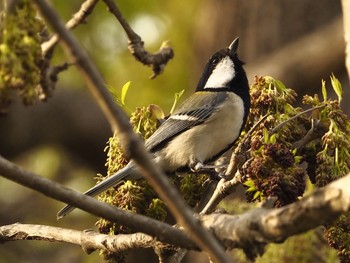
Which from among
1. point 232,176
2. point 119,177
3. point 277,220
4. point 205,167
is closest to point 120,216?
point 277,220

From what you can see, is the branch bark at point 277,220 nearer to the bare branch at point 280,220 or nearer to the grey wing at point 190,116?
the bare branch at point 280,220

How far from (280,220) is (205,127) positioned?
1821mm

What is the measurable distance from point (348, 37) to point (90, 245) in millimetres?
923

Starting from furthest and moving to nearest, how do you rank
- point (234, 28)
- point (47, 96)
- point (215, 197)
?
point (234, 28), point (215, 197), point (47, 96)

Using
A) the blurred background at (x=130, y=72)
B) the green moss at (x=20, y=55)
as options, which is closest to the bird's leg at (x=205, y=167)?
the green moss at (x=20, y=55)

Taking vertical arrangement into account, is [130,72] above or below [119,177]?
above

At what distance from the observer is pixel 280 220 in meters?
1.49

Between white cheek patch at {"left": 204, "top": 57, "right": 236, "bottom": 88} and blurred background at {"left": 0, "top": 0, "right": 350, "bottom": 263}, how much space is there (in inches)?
87.8

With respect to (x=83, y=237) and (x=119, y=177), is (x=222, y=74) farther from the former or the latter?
(x=83, y=237)

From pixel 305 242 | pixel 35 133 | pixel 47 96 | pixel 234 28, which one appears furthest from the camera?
pixel 234 28

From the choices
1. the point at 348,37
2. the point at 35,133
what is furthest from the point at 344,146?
the point at 35,133

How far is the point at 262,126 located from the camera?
229cm

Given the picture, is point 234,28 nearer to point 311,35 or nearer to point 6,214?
point 311,35

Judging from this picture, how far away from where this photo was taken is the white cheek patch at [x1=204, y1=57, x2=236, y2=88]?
11.8 ft
